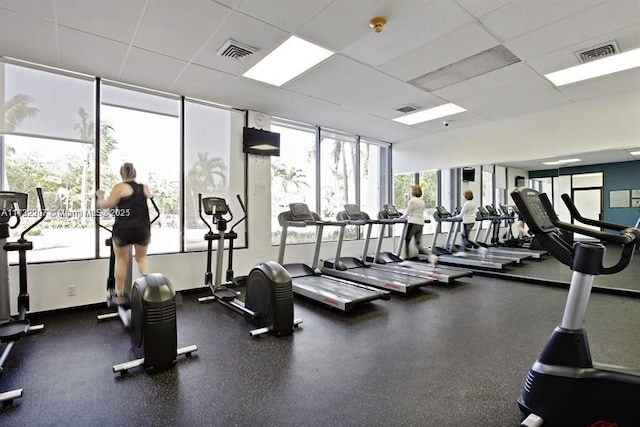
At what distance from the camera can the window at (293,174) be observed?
235 inches

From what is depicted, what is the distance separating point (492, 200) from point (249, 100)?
5.24 meters

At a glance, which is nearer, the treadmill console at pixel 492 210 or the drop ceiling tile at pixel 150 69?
the drop ceiling tile at pixel 150 69

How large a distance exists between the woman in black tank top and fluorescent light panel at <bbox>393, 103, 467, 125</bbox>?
450 centimetres

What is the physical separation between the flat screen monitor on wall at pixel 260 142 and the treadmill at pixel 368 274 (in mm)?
1679

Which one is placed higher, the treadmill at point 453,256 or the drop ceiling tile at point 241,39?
the drop ceiling tile at point 241,39

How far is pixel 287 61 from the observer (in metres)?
3.74

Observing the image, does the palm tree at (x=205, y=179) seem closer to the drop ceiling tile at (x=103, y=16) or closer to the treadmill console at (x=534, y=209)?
the drop ceiling tile at (x=103, y=16)

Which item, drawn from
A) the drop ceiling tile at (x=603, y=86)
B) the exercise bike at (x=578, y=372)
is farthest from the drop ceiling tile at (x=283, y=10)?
the drop ceiling tile at (x=603, y=86)

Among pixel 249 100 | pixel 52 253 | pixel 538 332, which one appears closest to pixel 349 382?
pixel 538 332

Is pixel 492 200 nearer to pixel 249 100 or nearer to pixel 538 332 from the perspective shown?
pixel 538 332

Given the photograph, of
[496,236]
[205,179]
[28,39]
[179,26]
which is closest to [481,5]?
[179,26]

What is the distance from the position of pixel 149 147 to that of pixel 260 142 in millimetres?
1717

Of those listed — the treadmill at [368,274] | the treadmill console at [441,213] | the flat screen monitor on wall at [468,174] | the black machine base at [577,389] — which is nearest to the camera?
A: the black machine base at [577,389]

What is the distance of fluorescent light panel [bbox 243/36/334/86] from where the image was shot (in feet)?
11.2
